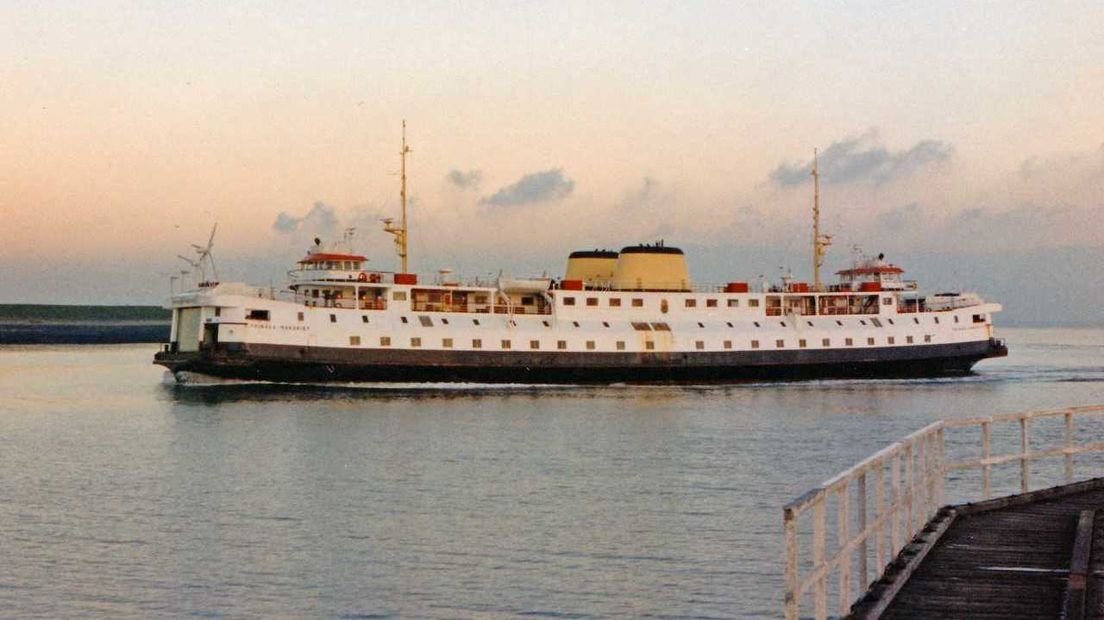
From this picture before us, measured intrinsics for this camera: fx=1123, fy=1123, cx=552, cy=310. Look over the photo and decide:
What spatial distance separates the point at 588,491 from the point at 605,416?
712 inches

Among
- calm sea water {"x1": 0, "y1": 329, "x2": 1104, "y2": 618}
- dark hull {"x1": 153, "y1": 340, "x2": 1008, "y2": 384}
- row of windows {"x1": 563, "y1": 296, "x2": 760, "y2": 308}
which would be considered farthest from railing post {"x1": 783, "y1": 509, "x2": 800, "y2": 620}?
row of windows {"x1": 563, "y1": 296, "x2": 760, "y2": 308}

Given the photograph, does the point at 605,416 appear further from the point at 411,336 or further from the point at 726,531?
the point at 726,531

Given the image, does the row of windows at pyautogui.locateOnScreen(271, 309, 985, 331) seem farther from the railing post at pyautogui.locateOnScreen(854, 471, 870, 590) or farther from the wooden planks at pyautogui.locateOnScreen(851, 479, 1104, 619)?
the railing post at pyautogui.locateOnScreen(854, 471, 870, 590)

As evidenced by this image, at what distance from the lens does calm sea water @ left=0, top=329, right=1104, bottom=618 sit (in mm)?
15711

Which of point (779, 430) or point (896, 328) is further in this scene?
point (896, 328)

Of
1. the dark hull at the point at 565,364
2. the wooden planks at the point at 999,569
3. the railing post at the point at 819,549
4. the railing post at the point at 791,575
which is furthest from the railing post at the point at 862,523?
the dark hull at the point at 565,364

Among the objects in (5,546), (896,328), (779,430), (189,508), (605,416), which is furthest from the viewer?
(896,328)

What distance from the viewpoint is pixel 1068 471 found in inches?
617

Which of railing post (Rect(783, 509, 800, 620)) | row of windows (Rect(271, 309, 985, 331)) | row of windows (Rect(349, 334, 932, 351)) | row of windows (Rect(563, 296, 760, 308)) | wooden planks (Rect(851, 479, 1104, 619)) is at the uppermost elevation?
row of windows (Rect(563, 296, 760, 308))

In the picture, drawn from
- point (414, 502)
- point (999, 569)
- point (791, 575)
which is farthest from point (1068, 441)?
point (414, 502)

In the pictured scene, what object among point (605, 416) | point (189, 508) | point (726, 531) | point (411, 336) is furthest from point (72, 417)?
point (726, 531)

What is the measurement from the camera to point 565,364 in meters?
55.7

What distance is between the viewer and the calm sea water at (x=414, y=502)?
1571 centimetres

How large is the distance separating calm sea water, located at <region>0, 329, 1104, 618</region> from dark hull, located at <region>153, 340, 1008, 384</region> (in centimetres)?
233
